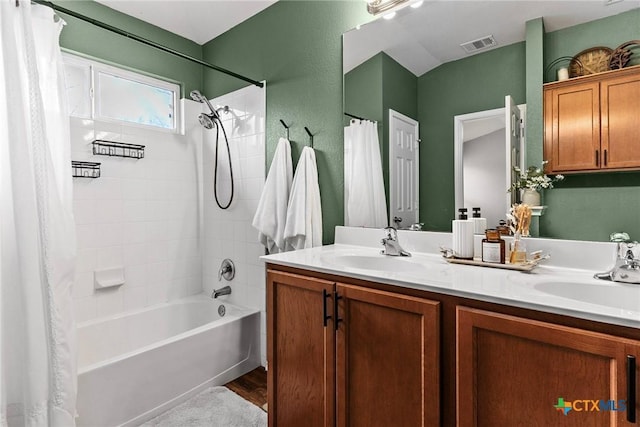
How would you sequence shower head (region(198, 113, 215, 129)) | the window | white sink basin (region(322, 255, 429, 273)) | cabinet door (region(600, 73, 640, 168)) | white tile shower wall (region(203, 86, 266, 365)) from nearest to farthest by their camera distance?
cabinet door (region(600, 73, 640, 168))
white sink basin (region(322, 255, 429, 273))
the window
white tile shower wall (region(203, 86, 266, 365))
shower head (region(198, 113, 215, 129))

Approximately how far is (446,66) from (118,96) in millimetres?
2304

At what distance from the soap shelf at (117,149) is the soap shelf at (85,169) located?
9 centimetres

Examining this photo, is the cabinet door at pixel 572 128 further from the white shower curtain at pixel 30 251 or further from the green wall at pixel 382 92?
the white shower curtain at pixel 30 251

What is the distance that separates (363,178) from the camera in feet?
6.08

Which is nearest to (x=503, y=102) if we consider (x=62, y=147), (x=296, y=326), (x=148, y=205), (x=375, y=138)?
(x=375, y=138)

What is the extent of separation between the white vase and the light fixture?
107 centimetres

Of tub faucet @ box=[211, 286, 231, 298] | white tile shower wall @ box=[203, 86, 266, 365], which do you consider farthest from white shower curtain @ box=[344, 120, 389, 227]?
tub faucet @ box=[211, 286, 231, 298]

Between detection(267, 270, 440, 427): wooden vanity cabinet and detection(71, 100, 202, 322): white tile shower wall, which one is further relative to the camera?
detection(71, 100, 202, 322): white tile shower wall

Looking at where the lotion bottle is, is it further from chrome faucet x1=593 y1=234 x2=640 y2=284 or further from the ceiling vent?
the ceiling vent

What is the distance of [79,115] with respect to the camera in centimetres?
227

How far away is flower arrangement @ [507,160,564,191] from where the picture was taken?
1.29 metres

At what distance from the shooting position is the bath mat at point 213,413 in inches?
68.8

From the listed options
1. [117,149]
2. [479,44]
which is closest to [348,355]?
[479,44]

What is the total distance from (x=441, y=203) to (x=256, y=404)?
1.54 metres
